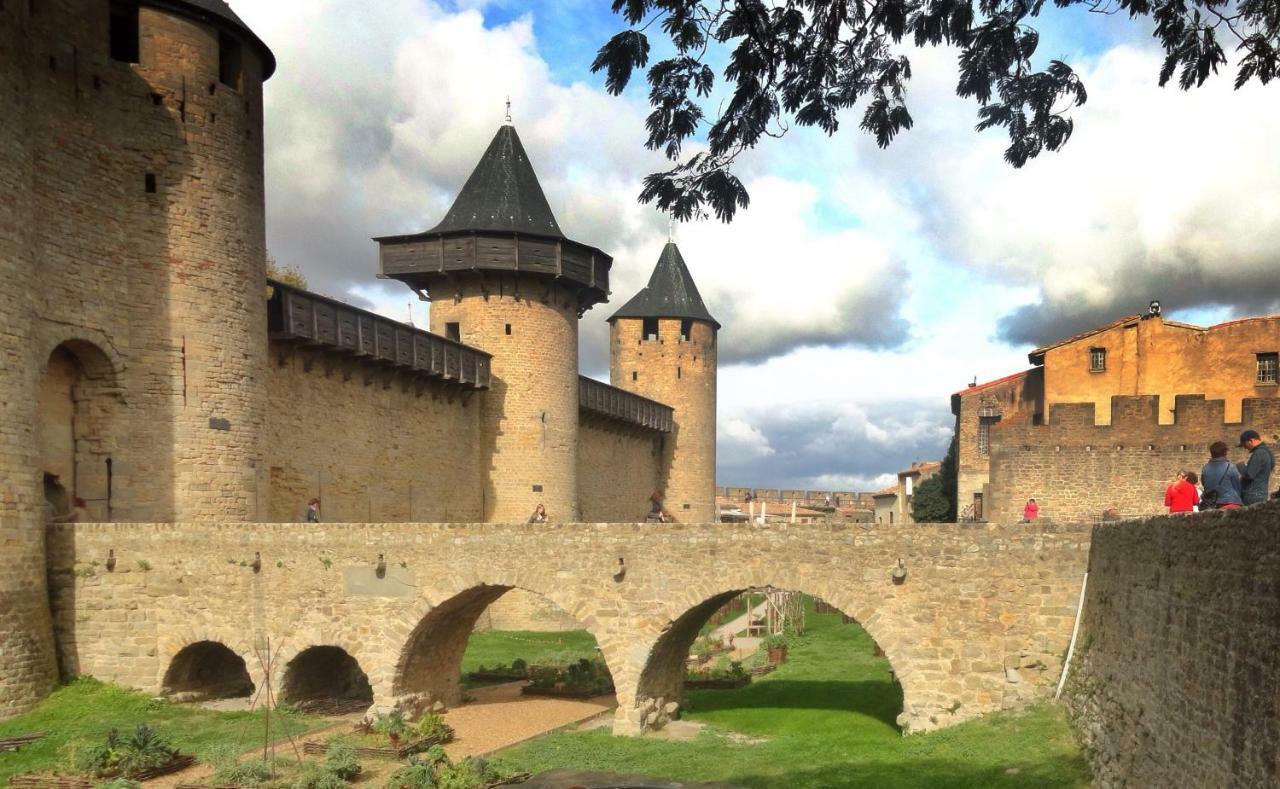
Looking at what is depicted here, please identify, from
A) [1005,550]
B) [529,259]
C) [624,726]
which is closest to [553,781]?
[624,726]

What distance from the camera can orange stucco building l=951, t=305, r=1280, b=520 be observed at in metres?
27.2

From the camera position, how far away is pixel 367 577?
16.7 metres

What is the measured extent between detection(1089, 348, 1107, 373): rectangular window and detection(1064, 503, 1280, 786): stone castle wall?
18.8 metres

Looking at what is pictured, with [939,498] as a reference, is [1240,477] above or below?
above

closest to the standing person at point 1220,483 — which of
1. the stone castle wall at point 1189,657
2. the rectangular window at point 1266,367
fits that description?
the stone castle wall at point 1189,657

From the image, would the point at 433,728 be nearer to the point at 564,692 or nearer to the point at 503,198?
the point at 564,692

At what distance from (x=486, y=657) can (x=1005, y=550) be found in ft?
43.8

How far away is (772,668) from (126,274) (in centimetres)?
1433

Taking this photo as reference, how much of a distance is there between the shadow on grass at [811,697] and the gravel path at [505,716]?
1.86 m

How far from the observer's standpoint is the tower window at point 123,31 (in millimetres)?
19141

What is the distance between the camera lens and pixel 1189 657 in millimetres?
8070

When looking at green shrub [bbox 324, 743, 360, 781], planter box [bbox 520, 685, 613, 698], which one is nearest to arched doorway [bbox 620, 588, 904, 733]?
planter box [bbox 520, 685, 613, 698]

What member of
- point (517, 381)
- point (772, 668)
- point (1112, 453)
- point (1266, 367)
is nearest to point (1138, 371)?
point (1266, 367)

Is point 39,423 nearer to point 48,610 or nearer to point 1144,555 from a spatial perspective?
point 48,610
